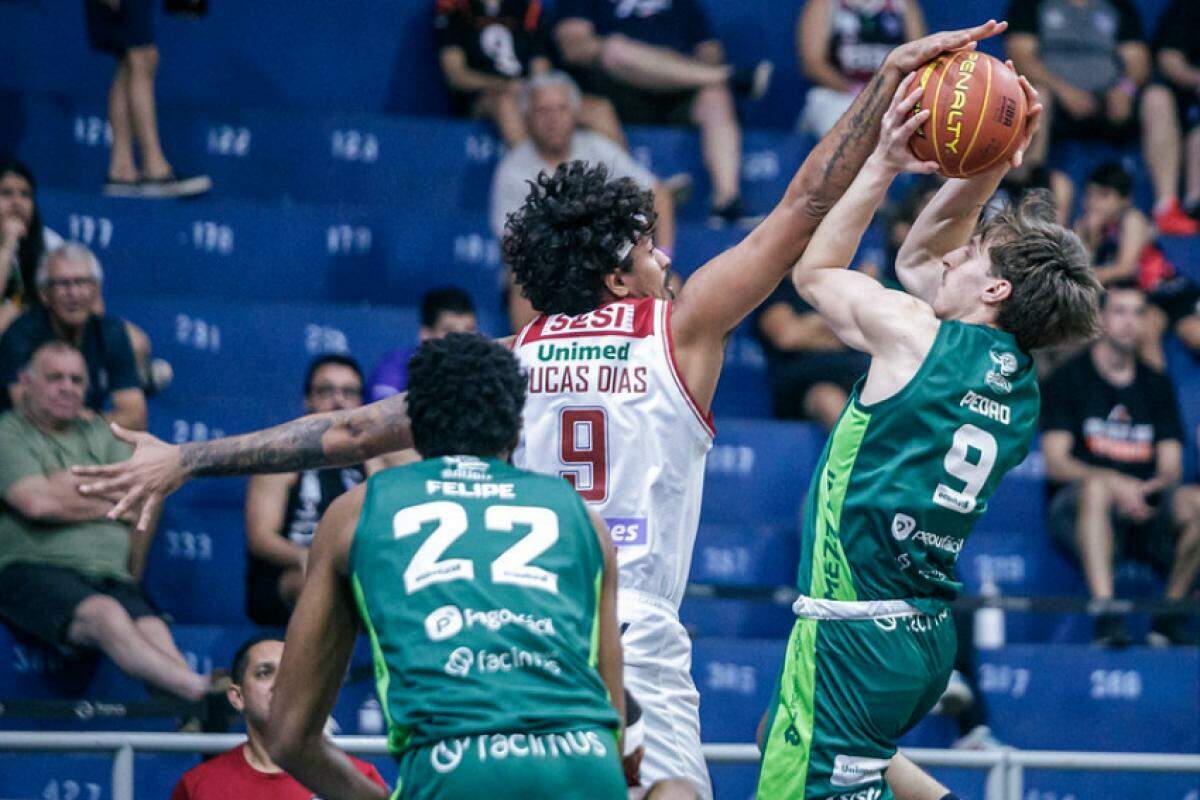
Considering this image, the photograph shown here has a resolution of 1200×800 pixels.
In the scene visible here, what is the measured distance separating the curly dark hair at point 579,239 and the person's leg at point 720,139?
559cm

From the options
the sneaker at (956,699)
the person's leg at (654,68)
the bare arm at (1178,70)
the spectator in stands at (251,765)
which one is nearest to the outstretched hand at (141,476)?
the spectator in stands at (251,765)

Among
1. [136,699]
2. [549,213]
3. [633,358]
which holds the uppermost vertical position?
[549,213]

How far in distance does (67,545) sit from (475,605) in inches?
168

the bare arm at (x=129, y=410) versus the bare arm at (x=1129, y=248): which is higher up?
the bare arm at (x=1129, y=248)

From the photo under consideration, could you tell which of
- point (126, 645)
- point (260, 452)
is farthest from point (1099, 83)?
point (260, 452)

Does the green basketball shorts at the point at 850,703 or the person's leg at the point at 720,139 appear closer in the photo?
the green basketball shorts at the point at 850,703

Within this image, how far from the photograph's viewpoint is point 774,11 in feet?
38.7

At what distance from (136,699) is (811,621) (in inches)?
134

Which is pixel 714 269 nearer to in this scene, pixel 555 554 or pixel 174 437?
pixel 555 554

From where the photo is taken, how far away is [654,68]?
10.6 metres

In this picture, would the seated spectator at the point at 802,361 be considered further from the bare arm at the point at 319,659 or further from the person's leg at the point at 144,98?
the bare arm at the point at 319,659

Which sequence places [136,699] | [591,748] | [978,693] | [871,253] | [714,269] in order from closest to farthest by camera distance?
[591,748]
[714,269]
[136,699]
[978,693]
[871,253]

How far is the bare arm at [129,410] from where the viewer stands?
8047 millimetres

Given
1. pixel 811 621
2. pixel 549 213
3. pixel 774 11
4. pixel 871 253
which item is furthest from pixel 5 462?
pixel 774 11
